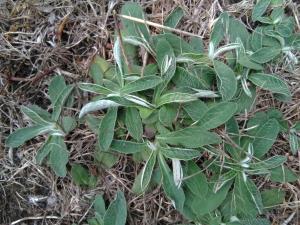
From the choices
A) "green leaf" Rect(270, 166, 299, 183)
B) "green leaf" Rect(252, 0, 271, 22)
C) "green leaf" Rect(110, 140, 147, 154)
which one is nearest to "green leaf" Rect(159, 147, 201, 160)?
"green leaf" Rect(110, 140, 147, 154)

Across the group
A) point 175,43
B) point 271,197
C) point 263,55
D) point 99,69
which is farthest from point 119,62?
point 271,197

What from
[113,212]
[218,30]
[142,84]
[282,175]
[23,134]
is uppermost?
[218,30]

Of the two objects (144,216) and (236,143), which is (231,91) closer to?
(236,143)

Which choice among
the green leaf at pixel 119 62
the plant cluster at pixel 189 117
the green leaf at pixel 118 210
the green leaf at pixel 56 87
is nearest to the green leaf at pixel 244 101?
the plant cluster at pixel 189 117

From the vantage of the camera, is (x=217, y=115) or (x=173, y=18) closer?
(x=217, y=115)

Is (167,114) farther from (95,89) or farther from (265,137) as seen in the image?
(265,137)

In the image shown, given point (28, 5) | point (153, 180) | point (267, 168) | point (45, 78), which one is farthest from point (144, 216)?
point (28, 5)

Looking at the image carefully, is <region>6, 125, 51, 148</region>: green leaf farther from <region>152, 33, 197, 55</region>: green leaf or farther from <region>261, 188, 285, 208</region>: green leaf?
<region>261, 188, 285, 208</region>: green leaf
